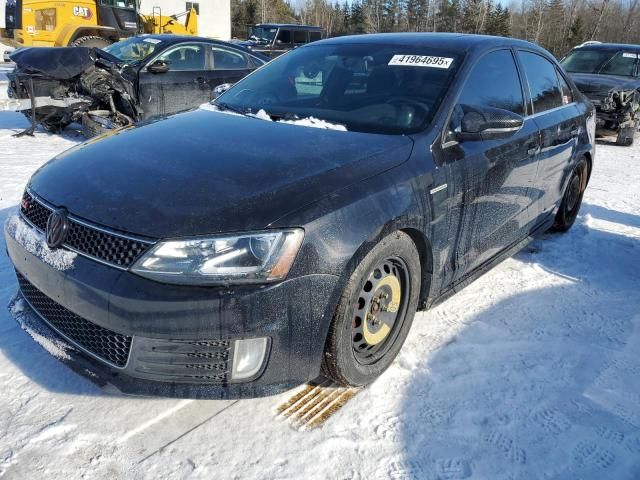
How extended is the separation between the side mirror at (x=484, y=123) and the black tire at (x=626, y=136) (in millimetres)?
8572

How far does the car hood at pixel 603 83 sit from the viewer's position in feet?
32.2

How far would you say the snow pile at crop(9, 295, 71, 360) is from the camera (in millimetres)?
2258

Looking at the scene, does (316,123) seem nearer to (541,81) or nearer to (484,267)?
(484,267)

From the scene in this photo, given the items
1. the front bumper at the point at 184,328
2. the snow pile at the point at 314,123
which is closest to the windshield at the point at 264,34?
the snow pile at the point at 314,123

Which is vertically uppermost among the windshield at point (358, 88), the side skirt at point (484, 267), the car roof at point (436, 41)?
the car roof at point (436, 41)

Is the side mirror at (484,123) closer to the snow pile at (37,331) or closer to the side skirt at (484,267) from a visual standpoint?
the side skirt at (484,267)

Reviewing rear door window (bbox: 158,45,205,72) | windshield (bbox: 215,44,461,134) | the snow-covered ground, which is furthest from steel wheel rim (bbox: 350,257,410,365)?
rear door window (bbox: 158,45,205,72)

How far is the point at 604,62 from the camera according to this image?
1102cm

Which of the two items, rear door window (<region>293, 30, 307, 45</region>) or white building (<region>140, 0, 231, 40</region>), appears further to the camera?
white building (<region>140, 0, 231, 40</region>)

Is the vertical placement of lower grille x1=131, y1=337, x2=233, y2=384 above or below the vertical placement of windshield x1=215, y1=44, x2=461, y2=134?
below

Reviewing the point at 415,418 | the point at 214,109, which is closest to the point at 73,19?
the point at 214,109

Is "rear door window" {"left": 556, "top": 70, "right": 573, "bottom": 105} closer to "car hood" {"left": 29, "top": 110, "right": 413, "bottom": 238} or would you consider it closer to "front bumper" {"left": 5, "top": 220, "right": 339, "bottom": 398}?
"car hood" {"left": 29, "top": 110, "right": 413, "bottom": 238}

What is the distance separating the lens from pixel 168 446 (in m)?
2.19

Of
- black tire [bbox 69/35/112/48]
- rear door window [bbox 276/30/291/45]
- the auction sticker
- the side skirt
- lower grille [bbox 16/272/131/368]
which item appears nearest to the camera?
lower grille [bbox 16/272/131/368]
